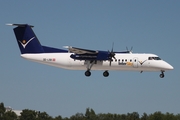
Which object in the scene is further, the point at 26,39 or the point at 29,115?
the point at 29,115

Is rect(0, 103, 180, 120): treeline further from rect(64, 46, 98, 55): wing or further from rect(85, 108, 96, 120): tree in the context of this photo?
rect(64, 46, 98, 55): wing

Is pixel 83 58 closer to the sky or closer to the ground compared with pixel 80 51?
closer to the ground

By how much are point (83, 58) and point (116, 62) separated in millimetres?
4142

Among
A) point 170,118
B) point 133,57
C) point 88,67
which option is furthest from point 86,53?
point 170,118

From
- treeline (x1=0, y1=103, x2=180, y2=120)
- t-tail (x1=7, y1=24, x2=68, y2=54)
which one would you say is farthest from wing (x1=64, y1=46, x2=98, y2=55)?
treeline (x1=0, y1=103, x2=180, y2=120)

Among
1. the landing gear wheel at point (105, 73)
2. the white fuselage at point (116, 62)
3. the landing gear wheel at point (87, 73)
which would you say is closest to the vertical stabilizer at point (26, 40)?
the white fuselage at point (116, 62)

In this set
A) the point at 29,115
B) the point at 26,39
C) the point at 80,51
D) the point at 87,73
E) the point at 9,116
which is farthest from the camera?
the point at 9,116

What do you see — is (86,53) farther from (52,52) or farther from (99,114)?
(99,114)

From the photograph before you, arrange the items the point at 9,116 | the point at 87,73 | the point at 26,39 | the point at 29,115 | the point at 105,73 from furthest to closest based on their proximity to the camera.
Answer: the point at 9,116, the point at 29,115, the point at 26,39, the point at 105,73, the point at 87,73

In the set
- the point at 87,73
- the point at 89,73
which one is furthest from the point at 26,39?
the point at 89,73

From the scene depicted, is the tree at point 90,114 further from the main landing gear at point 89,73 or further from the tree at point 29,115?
the main landing gear at point 89,73

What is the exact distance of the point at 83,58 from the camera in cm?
6475

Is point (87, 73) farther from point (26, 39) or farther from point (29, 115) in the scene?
point (29, 115)

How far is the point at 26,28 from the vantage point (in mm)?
69750
